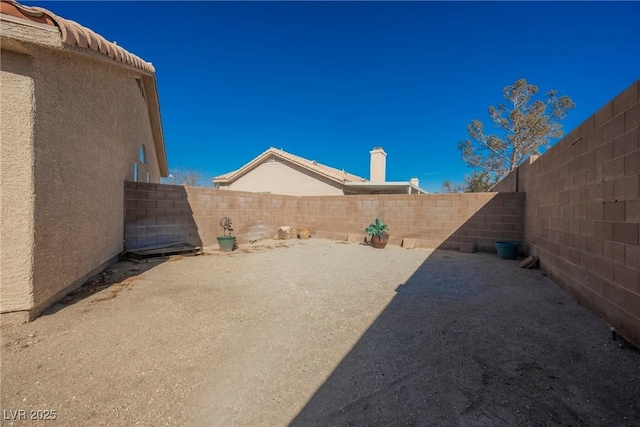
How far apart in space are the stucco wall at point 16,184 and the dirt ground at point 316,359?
439 millimetres

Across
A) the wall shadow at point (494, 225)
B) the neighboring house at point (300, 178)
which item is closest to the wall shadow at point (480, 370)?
the wall shadow at point (494, 225)

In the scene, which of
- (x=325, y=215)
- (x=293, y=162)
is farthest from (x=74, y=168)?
(x=293, y=162)

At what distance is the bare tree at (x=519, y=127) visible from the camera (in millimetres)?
15117

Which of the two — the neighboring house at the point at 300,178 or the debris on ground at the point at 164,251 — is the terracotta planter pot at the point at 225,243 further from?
the neighboring house at the point at 300,178

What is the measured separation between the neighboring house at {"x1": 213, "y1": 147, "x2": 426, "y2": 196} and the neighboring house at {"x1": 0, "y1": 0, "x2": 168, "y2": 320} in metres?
10.8

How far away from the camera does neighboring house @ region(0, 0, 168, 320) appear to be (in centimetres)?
272

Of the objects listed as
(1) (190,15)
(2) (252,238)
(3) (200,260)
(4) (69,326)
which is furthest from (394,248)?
(1) (190,15)

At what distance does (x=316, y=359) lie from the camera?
2266 millimetres


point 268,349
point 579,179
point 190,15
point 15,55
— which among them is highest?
point 190,15

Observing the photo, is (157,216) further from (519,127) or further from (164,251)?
(519,127)

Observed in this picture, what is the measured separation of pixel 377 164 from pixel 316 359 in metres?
15.7

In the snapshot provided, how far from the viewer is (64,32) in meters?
2.84

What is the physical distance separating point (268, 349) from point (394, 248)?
23.0 ft

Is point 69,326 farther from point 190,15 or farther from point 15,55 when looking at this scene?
point 190,15
